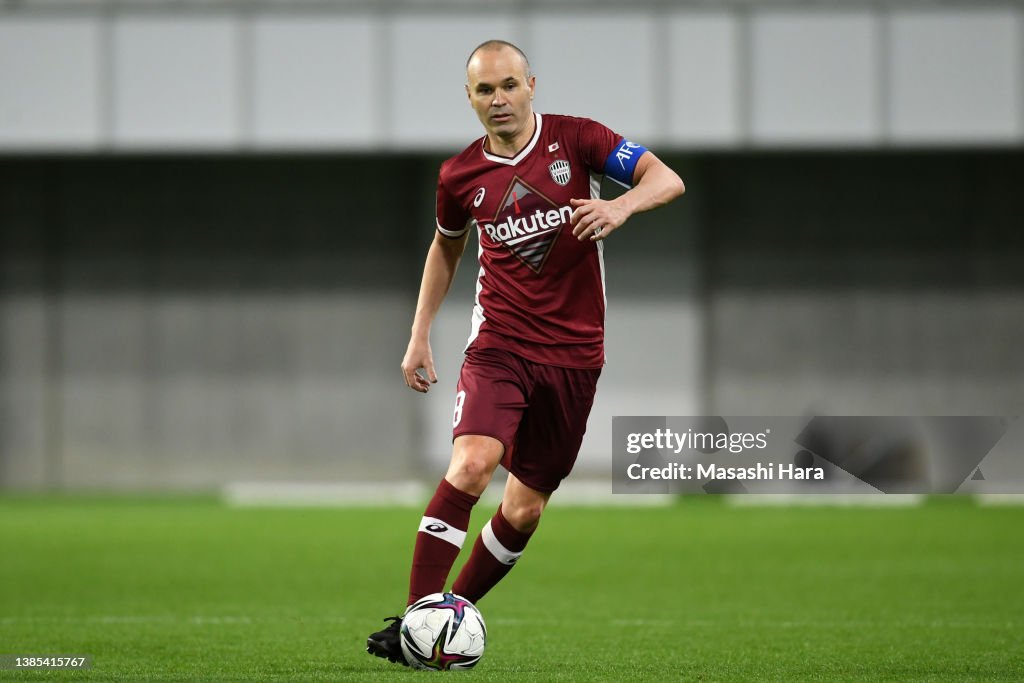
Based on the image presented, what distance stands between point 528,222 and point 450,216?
49cm

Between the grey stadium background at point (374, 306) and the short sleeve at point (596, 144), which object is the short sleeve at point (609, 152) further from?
the grey stadium background at point (374, 306)

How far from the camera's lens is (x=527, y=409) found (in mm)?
6508

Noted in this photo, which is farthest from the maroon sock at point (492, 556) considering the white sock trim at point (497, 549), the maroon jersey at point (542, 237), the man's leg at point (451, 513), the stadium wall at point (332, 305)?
the stadium wall at point (332, 305)

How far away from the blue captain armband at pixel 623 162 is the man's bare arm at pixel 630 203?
0.10 ft

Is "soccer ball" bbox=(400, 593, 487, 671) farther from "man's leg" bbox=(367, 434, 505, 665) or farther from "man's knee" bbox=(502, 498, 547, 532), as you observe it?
"man's knee" bbox=(502, 498, 547, 532)

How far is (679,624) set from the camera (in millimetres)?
8266

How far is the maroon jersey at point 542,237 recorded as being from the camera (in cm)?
636

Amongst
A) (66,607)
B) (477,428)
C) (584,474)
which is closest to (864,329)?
(584,474)

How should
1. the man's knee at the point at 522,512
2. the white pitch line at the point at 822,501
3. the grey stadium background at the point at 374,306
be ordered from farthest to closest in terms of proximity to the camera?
the grey stadium background at the point at 374,306 → the white pitch line at the point at 822,501 → the man's knee at the point at 522,512

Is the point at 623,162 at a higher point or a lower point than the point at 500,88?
lower

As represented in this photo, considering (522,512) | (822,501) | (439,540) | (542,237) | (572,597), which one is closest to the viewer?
(439,540)

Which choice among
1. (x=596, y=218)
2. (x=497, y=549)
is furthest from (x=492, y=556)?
(x=596, y=218)

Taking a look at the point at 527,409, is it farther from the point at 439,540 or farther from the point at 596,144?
the point at 596,144

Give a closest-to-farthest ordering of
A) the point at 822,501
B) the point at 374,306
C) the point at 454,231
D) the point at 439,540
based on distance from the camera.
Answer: the point at 439,540
the point at 454,231
the point at 822,501
the point at 374,306
